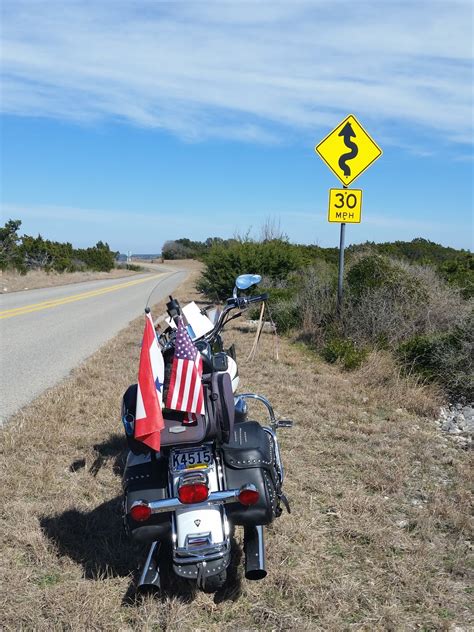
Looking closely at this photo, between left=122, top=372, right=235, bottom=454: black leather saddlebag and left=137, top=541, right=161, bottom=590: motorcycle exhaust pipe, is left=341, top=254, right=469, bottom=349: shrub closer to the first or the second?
left=122, top=372, right=235, bottom=454: black leather saddlebag

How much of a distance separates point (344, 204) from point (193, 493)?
740 cm

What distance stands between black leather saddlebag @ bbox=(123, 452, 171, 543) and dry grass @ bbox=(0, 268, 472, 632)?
0.40 meters

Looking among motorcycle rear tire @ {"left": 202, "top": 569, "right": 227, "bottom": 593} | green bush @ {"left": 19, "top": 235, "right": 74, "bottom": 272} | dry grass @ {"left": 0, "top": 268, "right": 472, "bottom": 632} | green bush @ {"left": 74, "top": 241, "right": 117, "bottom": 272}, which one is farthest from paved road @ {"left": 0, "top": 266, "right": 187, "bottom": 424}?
green bush @ {"left": 74, "top": 241, "right": 117, "bottom": 272}

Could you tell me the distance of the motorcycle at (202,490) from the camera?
106 inches

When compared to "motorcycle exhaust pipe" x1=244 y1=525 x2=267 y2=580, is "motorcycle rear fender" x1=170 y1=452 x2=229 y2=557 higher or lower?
higher

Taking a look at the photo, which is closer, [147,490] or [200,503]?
[200,503]

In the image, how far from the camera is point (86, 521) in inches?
151

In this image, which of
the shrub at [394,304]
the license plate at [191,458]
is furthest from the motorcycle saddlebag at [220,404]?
the shrub at [394,304]

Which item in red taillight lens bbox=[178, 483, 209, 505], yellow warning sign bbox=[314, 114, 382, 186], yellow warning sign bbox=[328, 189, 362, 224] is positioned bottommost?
red taillight lens bbox=[178, 483, 209, 505]

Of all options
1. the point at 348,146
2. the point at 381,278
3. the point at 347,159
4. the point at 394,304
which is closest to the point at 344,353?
the point at 394,304

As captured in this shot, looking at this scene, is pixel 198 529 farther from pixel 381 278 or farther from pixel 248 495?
pixel 381 278

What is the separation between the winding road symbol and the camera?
9.38 m

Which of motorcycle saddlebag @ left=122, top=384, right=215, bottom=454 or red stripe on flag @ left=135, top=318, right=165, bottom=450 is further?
motorcycle saddlebag @ left=122, top=384, right=215, bottom=454

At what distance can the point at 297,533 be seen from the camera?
3.69 metres
